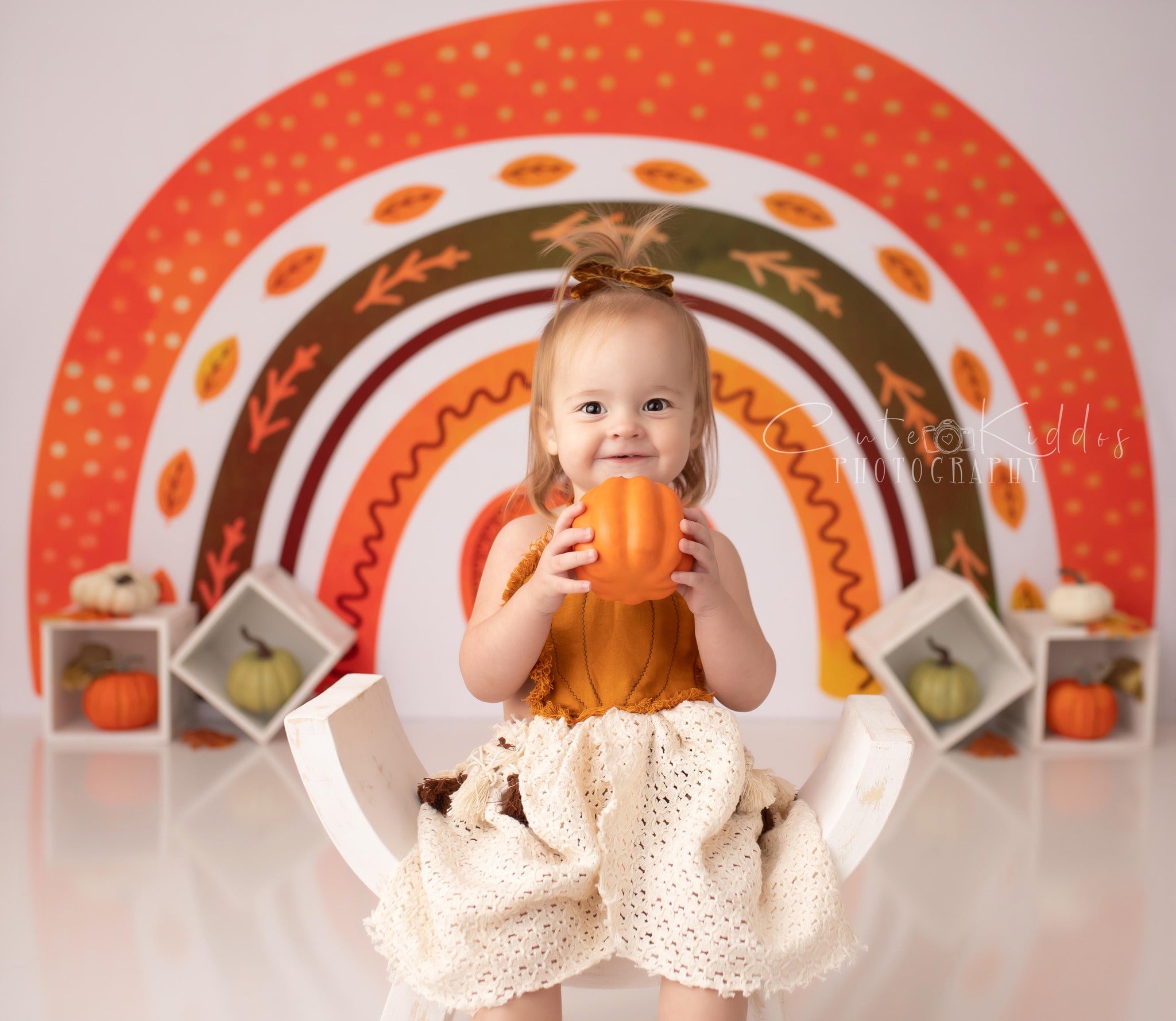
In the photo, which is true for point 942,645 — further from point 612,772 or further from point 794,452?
point 612,772

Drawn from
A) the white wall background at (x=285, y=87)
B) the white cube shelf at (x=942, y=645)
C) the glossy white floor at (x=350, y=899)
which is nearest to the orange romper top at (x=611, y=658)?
the glossy white floor at (x=350, y=899)

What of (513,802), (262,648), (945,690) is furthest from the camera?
(262,648)

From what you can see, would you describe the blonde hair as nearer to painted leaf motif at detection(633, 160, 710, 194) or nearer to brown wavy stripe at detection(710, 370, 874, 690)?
brown wavy stripe at detection(710, 370, 874, 690)

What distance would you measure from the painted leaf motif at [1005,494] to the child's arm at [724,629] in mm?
1958

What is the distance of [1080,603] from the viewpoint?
2.96 metres

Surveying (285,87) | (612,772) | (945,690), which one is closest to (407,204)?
(285,87)

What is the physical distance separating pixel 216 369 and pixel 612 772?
2.33 metres

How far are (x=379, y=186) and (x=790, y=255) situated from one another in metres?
1.23

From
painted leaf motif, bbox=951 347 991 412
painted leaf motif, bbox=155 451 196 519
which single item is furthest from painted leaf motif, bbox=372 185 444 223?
painted leaf motif, bbox=951 347 991 412

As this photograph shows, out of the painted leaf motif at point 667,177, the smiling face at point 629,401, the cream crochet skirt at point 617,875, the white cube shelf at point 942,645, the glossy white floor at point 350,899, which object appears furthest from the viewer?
the painted leaf motif at point 667,177

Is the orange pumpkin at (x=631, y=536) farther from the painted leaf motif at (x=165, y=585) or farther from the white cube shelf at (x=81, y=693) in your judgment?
the painted leaf motif at (x=165, y=585)

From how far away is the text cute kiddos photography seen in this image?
3.79ft

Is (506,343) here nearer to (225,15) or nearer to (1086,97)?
(225,15)

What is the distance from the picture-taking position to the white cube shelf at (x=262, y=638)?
297 cm
